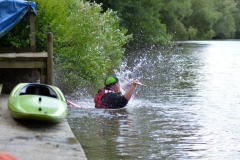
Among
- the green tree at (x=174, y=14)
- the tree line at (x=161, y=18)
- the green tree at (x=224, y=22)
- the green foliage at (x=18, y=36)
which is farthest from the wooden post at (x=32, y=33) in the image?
the green tree at (x=224, y=22)

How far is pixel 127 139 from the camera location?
9.29 meters

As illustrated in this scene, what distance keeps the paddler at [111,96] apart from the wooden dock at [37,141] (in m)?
2.61

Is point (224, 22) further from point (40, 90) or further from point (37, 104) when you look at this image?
point (37, 104)

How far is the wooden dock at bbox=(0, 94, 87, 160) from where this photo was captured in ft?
23.2

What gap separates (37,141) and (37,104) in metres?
1.21

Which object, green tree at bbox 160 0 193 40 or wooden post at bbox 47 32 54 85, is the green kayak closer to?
wooden post at bbox 47 32 54 85

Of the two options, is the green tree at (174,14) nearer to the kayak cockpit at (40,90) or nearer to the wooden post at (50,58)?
the wooden post at (50,58)

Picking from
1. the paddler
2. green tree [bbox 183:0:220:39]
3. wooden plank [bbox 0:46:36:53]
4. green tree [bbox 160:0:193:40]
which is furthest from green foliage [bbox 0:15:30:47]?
green tree [bbox 183:0:220:39]

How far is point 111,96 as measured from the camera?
39.0 feet

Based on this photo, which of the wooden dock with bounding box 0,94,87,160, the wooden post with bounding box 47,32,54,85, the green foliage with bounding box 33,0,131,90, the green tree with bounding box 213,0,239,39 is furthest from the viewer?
the green tree with bounding box 213,0,239,39

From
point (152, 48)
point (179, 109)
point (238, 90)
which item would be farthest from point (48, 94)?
point (152, 48)

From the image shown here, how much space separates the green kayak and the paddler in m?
2.20

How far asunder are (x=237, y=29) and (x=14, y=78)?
279 ft

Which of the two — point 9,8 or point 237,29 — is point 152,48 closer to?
point 9,8
